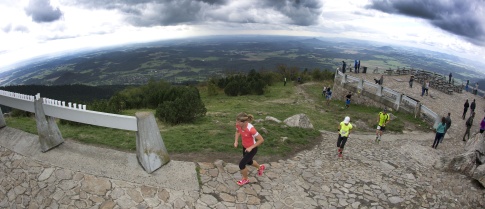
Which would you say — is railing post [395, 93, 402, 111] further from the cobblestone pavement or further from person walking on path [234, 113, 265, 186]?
person walking on path [234, 113, 265, 186]

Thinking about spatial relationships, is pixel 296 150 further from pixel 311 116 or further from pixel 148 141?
pixel 311 116

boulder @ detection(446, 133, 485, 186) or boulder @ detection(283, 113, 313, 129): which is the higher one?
boulder @ detection(446, 133, 485, 186)

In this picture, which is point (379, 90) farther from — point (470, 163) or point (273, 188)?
point (273, 188)

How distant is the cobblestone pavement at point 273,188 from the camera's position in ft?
16.8

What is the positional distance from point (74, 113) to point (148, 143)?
193 centimetres

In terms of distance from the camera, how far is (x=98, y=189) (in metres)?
5.14

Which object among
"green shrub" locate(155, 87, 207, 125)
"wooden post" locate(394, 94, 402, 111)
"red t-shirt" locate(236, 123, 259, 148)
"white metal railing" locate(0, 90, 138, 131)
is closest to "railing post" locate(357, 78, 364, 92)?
"wooden post" locate(394, 94, 402, 111)

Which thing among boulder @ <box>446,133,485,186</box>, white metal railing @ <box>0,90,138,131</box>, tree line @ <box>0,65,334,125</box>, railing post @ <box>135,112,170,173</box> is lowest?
tree line @ <box>0,65,334,125</box>

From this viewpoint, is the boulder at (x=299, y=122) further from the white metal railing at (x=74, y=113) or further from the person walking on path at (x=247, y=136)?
the white metal railing at (x=74, y=113)

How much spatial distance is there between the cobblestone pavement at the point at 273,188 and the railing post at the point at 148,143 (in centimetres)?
56

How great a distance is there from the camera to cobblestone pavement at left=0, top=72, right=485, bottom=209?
5125 mm

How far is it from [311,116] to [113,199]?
1473 centimetres

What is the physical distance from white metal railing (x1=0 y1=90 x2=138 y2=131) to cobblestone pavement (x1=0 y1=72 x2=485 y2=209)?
113cm

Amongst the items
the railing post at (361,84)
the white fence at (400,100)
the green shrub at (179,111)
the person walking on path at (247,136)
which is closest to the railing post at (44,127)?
the person walking on path at (247,136)
